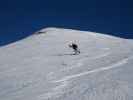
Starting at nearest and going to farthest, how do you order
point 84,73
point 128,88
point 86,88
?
point 128,88 → point 86,88 → point 84,73

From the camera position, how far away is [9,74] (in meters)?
17.3

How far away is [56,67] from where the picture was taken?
1820cm

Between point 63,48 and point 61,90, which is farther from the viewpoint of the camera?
point 63,48

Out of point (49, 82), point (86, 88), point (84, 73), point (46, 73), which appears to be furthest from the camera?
point (46, 73)

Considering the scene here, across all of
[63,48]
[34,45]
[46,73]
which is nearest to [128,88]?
[46,73]

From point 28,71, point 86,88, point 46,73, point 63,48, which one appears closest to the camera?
point 86,88

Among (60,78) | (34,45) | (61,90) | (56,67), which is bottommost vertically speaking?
(34,45)

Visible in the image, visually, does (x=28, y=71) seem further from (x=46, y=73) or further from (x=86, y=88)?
(x=86, y=88)

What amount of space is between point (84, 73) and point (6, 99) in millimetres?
5053

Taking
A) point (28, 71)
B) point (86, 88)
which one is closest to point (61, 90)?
point (86, 88)

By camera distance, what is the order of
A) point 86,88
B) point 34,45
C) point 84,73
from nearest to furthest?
point 86,88 < point 84,73 < point 34,45

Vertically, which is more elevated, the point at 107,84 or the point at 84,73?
the point at 107,84

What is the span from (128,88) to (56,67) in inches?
339

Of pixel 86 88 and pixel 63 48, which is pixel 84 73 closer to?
pixel 86 88
